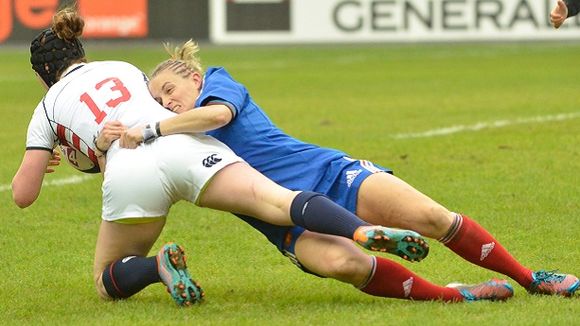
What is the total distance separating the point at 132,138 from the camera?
6242mm

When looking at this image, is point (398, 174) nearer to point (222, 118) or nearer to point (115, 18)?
point (222, 118)

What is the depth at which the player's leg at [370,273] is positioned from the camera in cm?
602

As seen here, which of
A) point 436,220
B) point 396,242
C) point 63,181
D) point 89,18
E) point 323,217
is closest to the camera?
point 396,242

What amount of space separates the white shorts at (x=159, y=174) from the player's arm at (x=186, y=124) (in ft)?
0.11

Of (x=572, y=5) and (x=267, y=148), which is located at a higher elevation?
(x=572, y=5)

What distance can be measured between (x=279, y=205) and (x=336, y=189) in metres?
0.41

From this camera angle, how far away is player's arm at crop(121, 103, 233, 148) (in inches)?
243

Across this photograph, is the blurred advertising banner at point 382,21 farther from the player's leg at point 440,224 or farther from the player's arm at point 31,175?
the player's arm at point 31,175

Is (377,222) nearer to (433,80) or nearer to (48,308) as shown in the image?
(48,308)

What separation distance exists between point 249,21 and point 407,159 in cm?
1636

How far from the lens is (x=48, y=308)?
251 inches

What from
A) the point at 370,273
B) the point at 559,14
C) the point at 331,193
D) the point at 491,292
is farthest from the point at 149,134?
the point at 559,14

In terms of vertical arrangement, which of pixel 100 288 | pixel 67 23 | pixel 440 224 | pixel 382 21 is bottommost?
pixel 382 21

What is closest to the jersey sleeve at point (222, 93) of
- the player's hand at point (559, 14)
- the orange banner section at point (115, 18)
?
the player's hand at point (559, 14)
